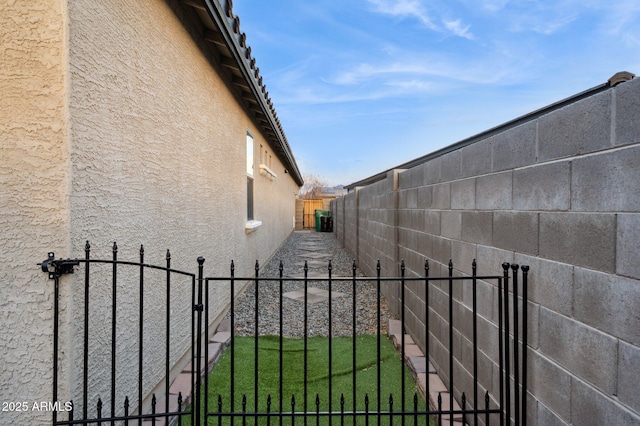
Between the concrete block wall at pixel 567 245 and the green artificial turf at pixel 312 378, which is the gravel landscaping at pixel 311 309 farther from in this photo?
the concrete block wall at pixel 567 245

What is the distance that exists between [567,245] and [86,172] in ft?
7.87

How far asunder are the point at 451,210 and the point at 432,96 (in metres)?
9.75

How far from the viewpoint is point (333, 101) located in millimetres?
19266

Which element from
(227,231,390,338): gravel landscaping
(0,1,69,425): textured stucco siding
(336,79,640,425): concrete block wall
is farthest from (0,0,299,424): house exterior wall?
(336,79,640,425): concrete block wall

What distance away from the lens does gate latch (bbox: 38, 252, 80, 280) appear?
1.74 metres

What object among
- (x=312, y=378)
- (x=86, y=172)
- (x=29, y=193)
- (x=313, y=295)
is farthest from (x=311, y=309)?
(x=29, y=193)

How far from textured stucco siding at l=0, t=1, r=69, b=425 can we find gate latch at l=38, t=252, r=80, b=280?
51 mm

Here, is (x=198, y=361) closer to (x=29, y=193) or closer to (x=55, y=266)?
(x=55, y=266)

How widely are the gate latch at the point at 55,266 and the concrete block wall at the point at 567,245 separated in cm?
230

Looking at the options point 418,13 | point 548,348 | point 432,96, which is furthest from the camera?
point 432,96

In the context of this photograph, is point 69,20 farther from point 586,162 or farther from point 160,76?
point 586,162

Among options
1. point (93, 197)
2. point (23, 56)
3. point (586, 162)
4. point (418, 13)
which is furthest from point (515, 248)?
point (418, 13)

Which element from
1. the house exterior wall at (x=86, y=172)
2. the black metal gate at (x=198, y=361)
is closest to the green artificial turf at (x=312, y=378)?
the black metal gate at (x=198, y=361)

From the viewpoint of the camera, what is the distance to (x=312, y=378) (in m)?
3.23
